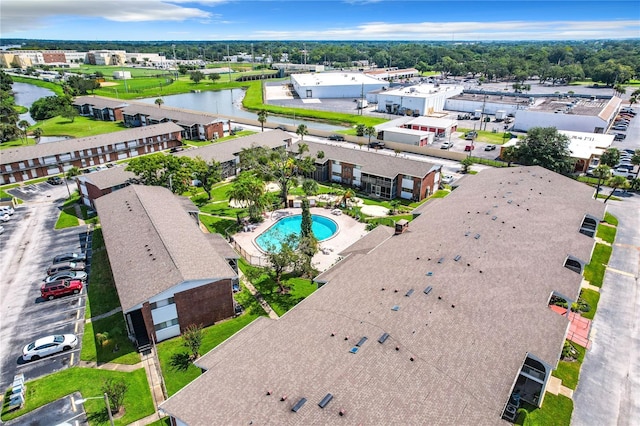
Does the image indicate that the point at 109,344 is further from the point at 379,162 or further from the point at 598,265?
the point at 598,265

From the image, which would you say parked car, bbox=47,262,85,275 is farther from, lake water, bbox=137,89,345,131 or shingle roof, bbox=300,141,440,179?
lake water, bbox=137,89,345,131

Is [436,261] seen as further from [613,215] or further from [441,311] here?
[613,215]

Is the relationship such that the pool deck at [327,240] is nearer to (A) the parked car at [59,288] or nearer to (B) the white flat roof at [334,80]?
(A) the parked car at [59,288]

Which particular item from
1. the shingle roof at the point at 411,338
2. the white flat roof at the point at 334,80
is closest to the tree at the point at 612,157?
the shingle roof at the point at 411,338

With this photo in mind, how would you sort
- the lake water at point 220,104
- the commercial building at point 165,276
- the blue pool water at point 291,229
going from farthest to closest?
the lake water at point 220,104 → the blue pool water at point 291,229 → the commercial building at point 165,276

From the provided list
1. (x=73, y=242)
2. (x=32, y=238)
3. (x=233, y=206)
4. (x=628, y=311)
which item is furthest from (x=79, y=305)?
(x=628, y=311)

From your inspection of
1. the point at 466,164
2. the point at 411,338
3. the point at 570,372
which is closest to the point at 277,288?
the point at 411,338
